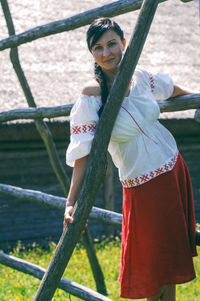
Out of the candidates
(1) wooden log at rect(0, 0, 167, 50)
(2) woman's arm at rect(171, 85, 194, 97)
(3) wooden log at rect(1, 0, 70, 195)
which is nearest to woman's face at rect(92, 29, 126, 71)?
(2) woman's arm at rect(171, 85, 194, 97)

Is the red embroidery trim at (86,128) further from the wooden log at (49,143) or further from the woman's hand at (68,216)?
the wooden log at (49,143)

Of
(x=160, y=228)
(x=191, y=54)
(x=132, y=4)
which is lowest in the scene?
(x=191, y=54)

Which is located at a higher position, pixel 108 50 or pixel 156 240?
pixel 108 50

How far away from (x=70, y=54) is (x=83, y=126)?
Result: 4.55 m

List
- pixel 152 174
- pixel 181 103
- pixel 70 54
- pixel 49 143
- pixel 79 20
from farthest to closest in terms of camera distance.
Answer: pixel 70 54 → pixel 49 143 → pixel 79 20 → pixel 181 103 → pixel 152 174

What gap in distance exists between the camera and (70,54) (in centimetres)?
639

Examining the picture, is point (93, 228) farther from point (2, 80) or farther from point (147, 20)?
point (147, 20)

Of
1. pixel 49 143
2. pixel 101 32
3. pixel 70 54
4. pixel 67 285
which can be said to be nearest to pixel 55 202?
pixel 67 285

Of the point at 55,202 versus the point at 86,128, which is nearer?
the point at 86,128

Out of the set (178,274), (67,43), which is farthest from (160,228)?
(67,43)

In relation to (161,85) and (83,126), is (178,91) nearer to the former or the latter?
(161,85)

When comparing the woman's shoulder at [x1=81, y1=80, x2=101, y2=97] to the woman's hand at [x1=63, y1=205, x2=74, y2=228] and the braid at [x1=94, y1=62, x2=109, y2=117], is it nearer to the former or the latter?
the braid at [x1=94, y1=62, x2=109, y2=117]

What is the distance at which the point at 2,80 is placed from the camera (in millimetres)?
5727

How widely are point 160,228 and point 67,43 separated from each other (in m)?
4.94
